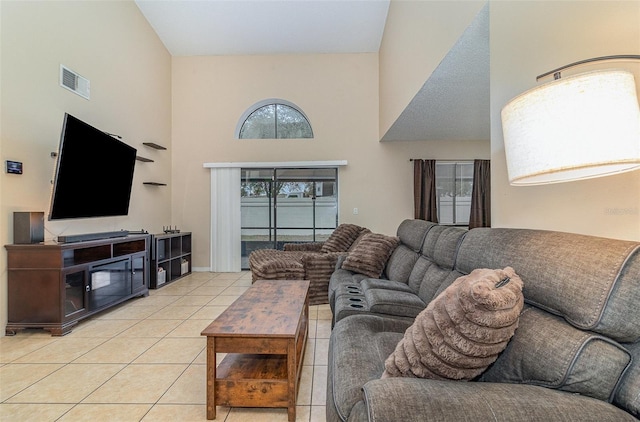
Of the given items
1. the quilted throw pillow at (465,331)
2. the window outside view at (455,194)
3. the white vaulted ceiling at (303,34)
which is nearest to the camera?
the quilted throw pillow at (465,331)

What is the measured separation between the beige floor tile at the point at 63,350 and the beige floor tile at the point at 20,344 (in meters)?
0.06

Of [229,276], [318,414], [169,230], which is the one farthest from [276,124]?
[318,414]

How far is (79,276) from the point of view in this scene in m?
3.08

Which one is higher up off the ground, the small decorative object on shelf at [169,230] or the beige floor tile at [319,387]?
the small decorative object on shelf at [169,230]

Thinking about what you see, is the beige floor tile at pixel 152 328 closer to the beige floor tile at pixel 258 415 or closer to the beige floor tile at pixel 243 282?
the beige floor tile at pixel 258 415

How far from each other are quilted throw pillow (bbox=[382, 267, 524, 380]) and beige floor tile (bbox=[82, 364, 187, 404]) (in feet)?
5.37

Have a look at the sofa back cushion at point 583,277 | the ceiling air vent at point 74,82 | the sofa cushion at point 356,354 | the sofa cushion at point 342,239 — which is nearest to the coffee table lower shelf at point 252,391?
the sofa cushion at point 356,354

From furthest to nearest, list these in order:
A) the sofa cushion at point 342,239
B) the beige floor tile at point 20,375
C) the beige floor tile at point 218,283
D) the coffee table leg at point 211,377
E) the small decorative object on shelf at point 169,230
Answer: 1. the small decorative object on shelf at point 169,230
2. the beige floor tile at point 218,283
3. the sofa cushion at point 342,239
4. the beige floor tile at point 20,375
5. the coffee table leg at point 211,377

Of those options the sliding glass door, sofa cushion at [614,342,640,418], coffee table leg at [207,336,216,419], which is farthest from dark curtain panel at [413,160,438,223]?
sofa cushion at [614,342,640,418]

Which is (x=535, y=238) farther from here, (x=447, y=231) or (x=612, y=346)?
(x=447, y=231)

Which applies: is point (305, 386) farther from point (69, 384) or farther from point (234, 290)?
point (234, 290)

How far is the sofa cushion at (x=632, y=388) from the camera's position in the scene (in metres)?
0.82

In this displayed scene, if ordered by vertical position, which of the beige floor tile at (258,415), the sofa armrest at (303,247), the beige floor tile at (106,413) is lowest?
the beige floor tile at (258,415)

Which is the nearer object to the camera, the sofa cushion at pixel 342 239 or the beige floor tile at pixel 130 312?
the beige floor tile at pixel 130 312
